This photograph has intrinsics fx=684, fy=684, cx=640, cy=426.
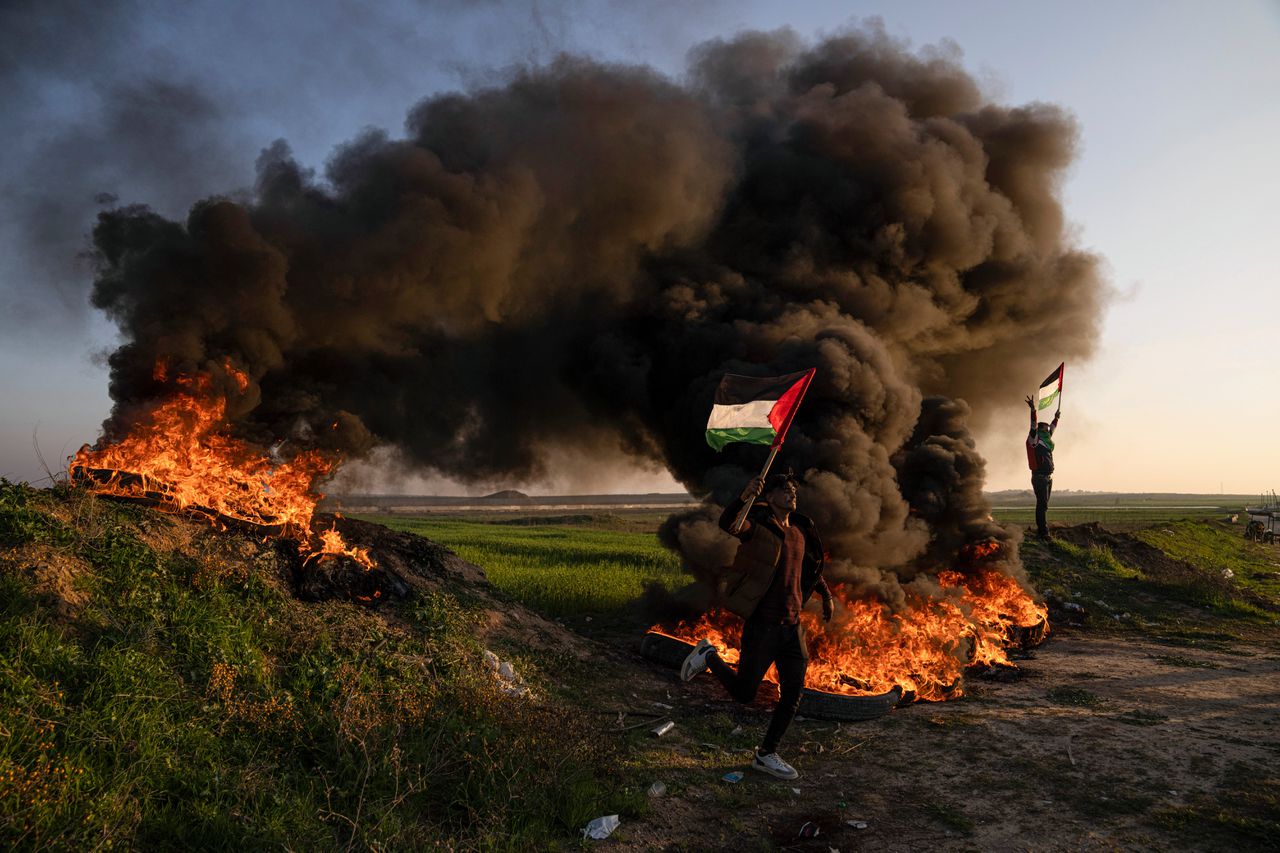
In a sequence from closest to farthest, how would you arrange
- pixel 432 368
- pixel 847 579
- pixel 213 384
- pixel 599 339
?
pixel 213 384
pixel 847 579
pixel 432 368
pixel 599 339

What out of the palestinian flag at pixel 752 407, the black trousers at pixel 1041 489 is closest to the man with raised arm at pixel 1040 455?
the black trousers at pixel 1041 489

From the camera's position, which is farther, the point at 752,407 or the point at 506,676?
the point at 752,407

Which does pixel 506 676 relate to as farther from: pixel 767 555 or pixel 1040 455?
pixel 1040 455

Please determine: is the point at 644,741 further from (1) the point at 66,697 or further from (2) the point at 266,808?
(1) the point at 66,697

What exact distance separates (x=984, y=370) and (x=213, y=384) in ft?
62.5

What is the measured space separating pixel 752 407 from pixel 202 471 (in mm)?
7427

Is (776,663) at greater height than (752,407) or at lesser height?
lesser

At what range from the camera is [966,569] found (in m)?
13.3

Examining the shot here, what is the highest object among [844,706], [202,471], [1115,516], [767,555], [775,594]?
[202,471]

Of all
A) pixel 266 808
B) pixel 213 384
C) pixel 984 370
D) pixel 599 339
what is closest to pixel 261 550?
pixel 213 384

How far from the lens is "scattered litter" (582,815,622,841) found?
16.6 ft

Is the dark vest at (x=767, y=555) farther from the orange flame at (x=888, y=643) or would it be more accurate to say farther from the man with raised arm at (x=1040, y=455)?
the man with raised arm at (x=1040, y=455)

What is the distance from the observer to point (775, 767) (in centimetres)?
651

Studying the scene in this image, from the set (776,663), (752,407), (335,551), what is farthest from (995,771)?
(335,551)
